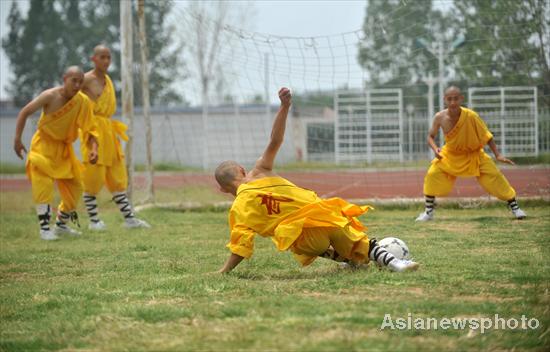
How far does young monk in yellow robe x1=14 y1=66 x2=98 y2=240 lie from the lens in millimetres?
9328

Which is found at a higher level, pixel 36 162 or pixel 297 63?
pixel 297 63

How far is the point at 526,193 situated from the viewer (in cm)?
1210

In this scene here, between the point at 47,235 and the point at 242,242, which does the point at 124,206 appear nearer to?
the point at 47,235

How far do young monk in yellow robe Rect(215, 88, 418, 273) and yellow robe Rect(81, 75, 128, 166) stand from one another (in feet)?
15.6

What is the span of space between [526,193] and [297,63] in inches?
165

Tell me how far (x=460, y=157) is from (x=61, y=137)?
16.8 feet

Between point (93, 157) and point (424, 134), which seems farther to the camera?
point (424, 134)

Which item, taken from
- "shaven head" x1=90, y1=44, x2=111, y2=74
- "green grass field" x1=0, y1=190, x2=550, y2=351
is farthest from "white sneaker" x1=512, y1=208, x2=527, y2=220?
"shaven head" x1=90, y1=44, x2=111, y2=74

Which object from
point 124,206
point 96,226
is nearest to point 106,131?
point 124,206

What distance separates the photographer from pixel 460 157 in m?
10.5

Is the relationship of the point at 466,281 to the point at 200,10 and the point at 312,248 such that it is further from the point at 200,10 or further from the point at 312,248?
the point at 200,10

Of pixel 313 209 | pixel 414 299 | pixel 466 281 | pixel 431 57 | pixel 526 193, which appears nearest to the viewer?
pixel 414 299

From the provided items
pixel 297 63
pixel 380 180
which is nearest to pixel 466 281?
pixel 297 63

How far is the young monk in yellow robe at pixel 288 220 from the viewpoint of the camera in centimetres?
565
